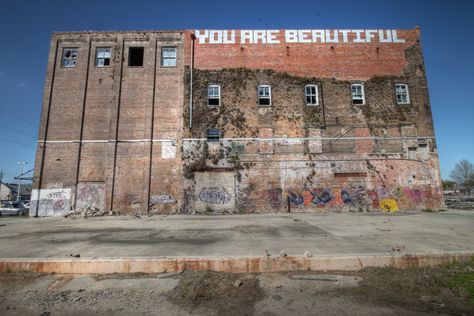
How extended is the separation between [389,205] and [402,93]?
8531mm

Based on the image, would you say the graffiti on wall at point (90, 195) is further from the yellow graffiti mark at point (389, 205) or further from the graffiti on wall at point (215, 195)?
the yellow graffiti mark at point (389, 205)

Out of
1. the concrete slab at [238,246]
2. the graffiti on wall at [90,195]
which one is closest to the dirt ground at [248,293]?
the concrete slab at [238,246]

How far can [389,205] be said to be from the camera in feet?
59.9

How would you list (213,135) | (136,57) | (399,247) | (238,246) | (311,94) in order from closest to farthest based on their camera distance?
(399,247) → (238,246) → (213,135) → (311,94) → (136,57)

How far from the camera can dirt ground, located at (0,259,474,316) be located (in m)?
4.27

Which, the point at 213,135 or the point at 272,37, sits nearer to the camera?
the point at 213,135

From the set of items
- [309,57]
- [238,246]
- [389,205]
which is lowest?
[238,246]

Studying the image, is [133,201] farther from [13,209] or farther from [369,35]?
[369,35]

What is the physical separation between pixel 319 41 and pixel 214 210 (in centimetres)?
1484

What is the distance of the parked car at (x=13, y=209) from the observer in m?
22.7

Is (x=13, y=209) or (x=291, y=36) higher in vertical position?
(x=291, y=36)

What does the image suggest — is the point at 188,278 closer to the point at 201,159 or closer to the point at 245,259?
the point at 245,259

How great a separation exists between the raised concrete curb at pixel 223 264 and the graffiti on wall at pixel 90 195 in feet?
43.0

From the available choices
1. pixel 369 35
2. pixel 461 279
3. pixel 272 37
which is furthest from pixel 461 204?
pixel 461 279
